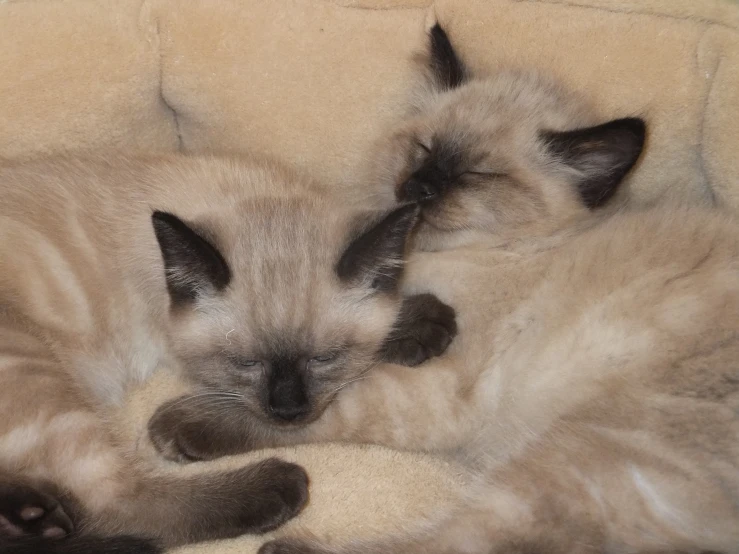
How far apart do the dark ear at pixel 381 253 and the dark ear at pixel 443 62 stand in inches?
24.7

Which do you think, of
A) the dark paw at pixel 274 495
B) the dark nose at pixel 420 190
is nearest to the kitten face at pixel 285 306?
the dark paw at pixel 274 495

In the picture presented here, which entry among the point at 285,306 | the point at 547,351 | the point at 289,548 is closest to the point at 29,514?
the point at 289,548

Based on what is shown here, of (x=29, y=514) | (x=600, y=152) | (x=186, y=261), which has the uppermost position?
(x=600, y=152)

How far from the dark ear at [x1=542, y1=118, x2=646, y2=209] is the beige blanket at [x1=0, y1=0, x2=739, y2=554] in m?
0.24

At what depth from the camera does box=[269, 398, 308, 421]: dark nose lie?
5.08ft

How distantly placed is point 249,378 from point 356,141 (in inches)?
32.1

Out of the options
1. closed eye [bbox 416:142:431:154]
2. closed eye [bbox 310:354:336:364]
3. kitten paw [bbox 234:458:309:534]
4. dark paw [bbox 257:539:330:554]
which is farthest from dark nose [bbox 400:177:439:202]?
dark paw [bbox 257:539:330:554]

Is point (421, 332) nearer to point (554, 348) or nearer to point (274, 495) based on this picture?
point (554, 348)

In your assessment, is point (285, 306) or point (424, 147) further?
point (424, 147)

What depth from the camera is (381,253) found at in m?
1.53

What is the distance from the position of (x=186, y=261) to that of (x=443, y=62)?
3.03 ft

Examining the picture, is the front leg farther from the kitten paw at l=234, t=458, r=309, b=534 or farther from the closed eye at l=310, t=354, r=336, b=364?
the closed eye at l=310, t=354, r=336, b=364

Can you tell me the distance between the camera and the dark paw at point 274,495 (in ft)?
5.10

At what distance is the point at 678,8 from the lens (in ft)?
6.25
